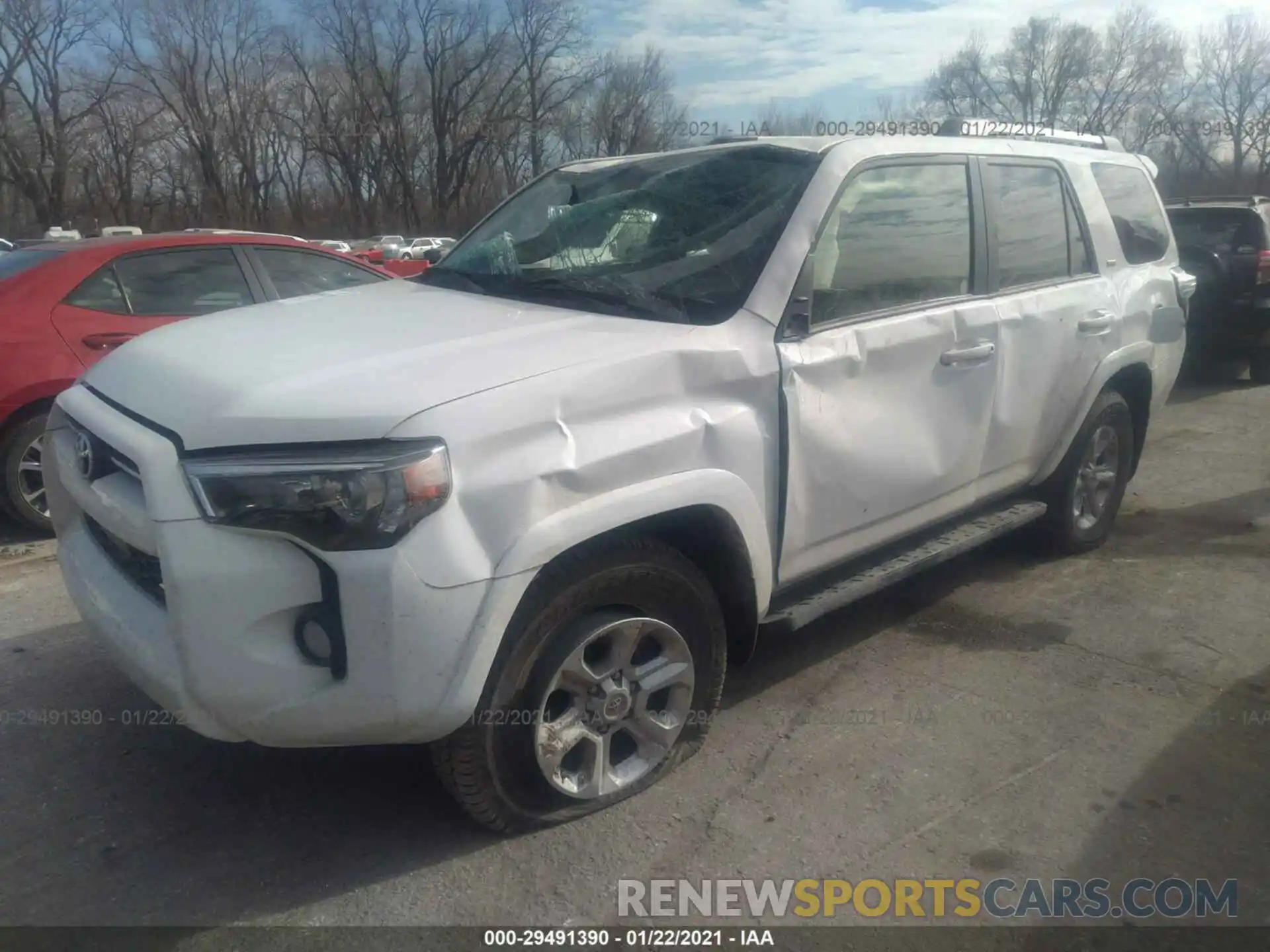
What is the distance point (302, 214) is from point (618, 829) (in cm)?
5943

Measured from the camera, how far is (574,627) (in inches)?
106

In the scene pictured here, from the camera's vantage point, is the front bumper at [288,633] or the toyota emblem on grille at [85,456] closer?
the front bumper at [288,633]

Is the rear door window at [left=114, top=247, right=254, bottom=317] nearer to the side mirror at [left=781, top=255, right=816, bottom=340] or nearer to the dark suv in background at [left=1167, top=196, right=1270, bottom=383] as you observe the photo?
the side mirror at [left=781, top=255, right=816, bottom=340]

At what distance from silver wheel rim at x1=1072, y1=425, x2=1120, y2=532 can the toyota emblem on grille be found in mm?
4045

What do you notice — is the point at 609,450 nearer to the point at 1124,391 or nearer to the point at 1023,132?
the point at 1023,132

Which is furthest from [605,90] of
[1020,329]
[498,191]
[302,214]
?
[1020,329]

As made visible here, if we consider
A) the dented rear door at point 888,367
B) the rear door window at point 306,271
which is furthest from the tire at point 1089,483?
the rear door window at point 306,271

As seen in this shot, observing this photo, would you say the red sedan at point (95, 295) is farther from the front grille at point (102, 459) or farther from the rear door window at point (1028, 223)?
the rear door window at point (1028, 223)

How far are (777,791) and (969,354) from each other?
174 cm

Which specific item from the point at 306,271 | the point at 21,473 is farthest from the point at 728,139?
the point at 21,473

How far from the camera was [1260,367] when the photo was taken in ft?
33.0

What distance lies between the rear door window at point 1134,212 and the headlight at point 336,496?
390 cm

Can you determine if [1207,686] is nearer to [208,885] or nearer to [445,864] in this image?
[445,864]

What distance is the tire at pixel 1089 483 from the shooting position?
15.5 feet
